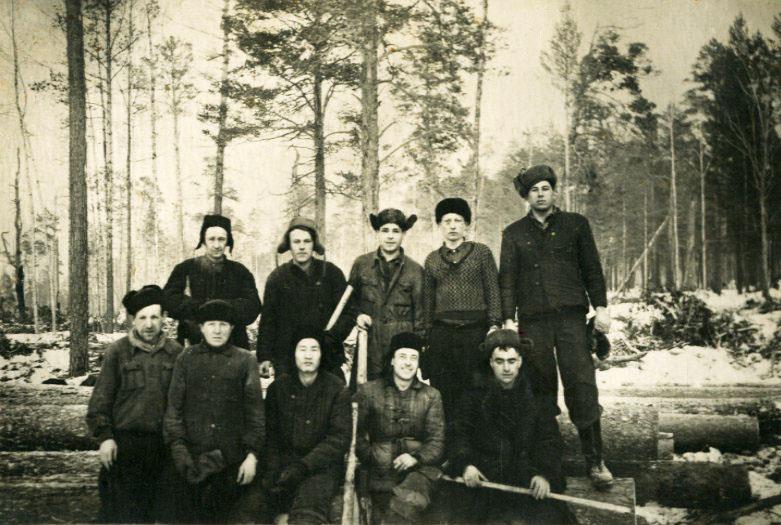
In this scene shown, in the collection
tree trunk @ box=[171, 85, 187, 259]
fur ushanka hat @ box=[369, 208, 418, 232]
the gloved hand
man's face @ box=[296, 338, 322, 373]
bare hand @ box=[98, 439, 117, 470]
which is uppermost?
tree trunk @ box=[171, 85, 187, 259]

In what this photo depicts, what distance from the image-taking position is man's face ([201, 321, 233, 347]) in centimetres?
293

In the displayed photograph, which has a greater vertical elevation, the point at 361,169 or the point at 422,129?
the point at 422,129

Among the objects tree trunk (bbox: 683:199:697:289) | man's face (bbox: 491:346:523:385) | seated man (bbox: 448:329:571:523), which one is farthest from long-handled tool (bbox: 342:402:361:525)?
tree trunk (bbox: 683:199:697:289)

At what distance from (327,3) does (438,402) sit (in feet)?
11.1

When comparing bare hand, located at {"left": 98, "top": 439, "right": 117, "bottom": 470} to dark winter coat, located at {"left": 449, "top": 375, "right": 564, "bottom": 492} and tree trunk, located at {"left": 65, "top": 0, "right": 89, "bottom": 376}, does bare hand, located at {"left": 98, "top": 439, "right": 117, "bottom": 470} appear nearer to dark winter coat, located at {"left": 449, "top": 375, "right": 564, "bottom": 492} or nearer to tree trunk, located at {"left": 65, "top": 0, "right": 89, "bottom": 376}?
dark winter coat, located at {"left": 449, "top": 375, "right": 564, "bottom": 492}

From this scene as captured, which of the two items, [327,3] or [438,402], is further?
[327,3]

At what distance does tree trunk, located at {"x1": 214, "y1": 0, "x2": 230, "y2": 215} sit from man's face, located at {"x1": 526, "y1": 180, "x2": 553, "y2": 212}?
293 cm

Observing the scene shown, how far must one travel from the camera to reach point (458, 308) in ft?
10.9

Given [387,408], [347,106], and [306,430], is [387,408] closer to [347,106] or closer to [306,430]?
[306,430]

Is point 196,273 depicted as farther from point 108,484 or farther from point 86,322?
point 86,322

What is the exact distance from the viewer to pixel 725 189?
5066mm

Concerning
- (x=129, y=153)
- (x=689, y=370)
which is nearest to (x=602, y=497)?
(x=689, y=370)

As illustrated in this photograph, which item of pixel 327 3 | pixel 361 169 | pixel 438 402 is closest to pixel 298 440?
pixel 438 402

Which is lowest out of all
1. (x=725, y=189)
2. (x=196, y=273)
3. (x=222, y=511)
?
(x=222, y=511)
